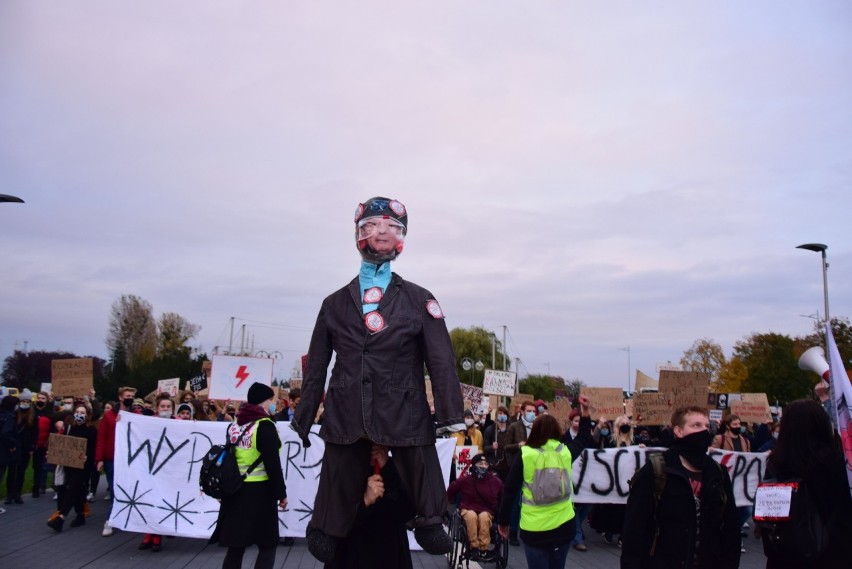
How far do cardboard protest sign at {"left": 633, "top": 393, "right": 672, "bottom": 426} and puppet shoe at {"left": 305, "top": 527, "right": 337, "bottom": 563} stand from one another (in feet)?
38.1

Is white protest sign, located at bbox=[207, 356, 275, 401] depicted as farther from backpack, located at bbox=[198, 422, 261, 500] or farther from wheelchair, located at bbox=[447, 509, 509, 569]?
backpack, located at bbox=[198, 422, 261, 500]

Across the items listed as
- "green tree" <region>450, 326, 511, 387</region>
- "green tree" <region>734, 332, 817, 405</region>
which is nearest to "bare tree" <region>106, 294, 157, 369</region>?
"green tree" <region>450, 326, 511, 387</region>

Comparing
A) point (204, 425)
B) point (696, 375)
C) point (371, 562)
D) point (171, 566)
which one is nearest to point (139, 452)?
point (204, 425)

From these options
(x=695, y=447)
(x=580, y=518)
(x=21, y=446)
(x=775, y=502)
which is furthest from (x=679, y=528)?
(x=21, y=446)

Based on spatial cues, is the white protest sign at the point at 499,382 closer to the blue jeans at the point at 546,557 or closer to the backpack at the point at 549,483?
the backpack at the point at 549,483

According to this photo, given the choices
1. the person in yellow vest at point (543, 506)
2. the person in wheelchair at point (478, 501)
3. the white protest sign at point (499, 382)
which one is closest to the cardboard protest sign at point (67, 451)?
the person in wheelchair at point (478, 501)

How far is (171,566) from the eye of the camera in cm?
931

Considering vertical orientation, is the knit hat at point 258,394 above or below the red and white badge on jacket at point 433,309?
below

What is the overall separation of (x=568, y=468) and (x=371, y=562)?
414 cm

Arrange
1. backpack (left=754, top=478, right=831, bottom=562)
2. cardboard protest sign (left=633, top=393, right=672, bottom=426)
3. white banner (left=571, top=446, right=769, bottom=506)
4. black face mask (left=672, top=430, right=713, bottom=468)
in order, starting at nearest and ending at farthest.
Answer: backpack (left=754, top=478, right=831, bottom=562)
black face mask (left=672, top=430, right=713, bottom=468)
white banner (left=571, top=446, right=769, bottom=506)
cardboard protest sign (left=633, top=393, right=672, bottom=426)

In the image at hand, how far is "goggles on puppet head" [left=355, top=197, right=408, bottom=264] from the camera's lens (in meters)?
3.74

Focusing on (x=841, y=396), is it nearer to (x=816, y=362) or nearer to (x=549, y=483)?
(x=816, y=362)

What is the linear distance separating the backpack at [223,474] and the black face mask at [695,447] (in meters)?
3.69

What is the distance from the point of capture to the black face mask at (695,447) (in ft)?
15.3
